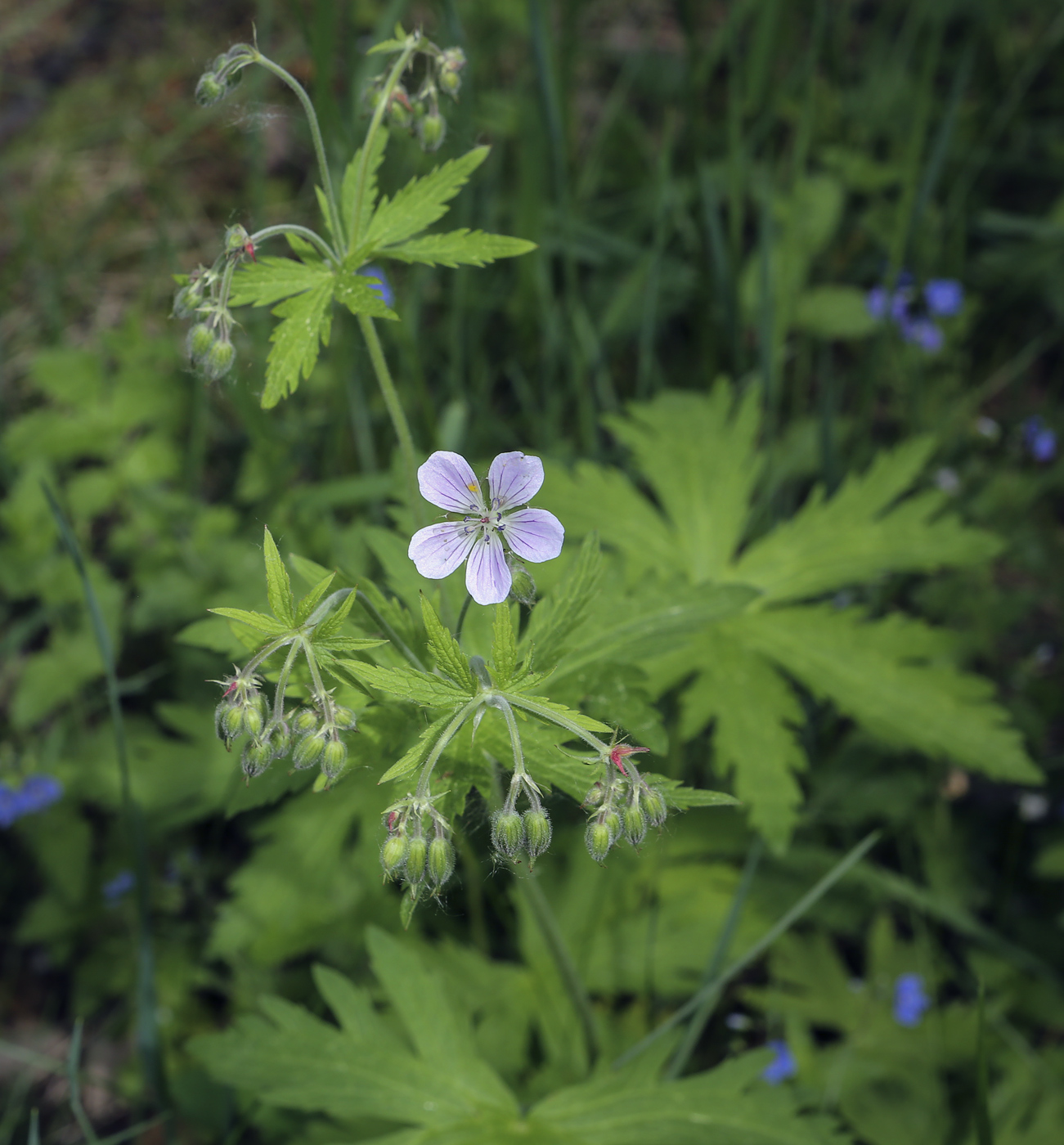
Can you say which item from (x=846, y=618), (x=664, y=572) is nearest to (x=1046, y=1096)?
(x=846, y=618)

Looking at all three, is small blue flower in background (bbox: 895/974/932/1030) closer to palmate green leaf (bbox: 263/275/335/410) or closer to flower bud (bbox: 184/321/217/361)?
palmate green leaf (bbox: 263/275/335/410)

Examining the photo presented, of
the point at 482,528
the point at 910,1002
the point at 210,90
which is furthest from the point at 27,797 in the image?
the point at 910,1002

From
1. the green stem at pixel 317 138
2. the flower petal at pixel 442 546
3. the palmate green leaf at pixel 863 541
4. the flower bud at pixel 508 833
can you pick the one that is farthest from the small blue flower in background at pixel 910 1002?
the green stem at pixel 317 138

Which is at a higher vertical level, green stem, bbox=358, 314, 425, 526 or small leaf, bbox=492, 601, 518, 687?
green stem, bbox=358, 314, 425, 526

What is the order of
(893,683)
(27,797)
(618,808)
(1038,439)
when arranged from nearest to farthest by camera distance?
(618,808) < (893,683) < (27,797) < (1038,439)

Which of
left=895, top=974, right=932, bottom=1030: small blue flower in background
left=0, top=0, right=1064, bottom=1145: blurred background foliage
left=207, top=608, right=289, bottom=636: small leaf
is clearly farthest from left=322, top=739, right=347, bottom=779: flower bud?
left=895, top=974, right=932, bottom=1030: small blue flower in background

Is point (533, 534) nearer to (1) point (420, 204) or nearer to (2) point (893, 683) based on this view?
(1) point (420, 204)
